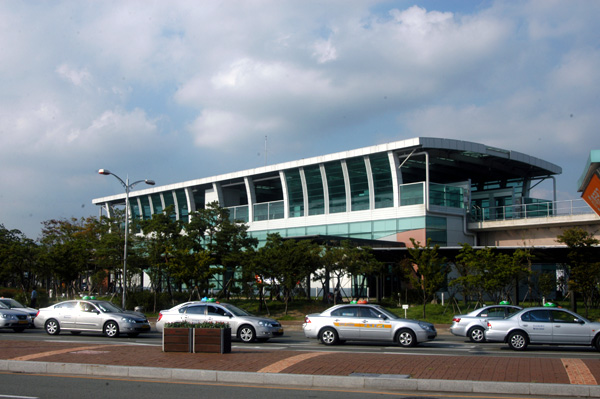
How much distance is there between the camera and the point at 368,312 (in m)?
20.7

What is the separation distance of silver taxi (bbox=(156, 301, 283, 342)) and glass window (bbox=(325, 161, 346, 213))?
30.4 metres

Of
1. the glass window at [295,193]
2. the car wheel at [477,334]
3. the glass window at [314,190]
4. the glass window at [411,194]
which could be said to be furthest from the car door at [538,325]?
the glass window at [295,193]

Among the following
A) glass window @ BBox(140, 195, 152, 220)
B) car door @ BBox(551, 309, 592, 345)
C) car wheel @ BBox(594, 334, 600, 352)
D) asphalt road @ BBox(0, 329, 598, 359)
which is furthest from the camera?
glass window @ BBox(140, 195, 152, 220)

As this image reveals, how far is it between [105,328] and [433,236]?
30.5m

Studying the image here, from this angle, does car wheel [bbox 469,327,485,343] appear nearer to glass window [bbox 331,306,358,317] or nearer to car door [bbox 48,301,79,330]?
glass window [bbox 331,306,358,317]

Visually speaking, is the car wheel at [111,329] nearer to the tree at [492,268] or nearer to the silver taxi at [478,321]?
the silver taxi at [478,321]

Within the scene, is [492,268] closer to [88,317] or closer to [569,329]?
[569,329]

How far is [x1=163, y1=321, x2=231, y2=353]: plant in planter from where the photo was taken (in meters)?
15.2

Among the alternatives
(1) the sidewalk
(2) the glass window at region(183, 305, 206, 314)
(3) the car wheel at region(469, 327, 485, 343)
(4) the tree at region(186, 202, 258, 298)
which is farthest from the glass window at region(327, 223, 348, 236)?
(1) the sidewalk

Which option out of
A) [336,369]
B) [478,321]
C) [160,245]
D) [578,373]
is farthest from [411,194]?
[336,369]

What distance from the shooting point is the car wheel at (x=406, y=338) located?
20016 mm

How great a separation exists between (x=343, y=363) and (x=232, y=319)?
29.3 ft

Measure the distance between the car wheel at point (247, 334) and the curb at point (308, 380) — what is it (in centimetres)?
885

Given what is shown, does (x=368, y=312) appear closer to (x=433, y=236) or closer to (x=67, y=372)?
(x=67, y=372)
